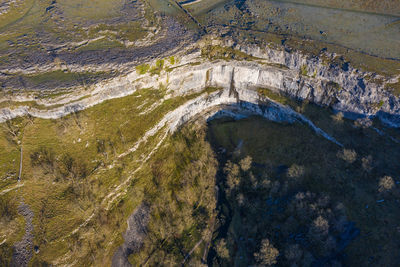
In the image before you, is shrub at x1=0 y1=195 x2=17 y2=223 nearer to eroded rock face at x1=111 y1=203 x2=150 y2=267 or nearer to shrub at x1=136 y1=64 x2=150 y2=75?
eroded rock face at x1=111 y1=203 x2=150 y2=267

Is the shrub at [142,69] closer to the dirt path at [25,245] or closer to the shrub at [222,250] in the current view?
the dirt path at [25,245]

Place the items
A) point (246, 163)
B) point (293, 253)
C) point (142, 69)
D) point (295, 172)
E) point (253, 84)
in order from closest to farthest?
point (293, 253) < point (295, 172) < point (246, 163) < point (142, 69) < point (253, 84)

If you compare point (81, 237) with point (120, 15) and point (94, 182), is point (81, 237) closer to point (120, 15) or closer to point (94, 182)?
point (94, 182)

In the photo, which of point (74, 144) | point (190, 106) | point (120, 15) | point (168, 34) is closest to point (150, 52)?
point (168, 34)

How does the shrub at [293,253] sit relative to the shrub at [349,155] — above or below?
below

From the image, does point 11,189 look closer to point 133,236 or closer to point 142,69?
point 133,236

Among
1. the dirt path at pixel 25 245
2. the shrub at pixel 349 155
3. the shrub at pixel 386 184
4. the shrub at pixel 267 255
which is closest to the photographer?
the dirt path at pixel 25 245

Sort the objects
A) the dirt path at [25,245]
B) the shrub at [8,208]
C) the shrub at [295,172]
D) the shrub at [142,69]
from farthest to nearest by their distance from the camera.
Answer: the shrub at [142,69], the shrub at [295,172], the shrub at [8,208], the dirt path at [25,245]

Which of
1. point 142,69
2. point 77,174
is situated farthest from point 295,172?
point 77,174

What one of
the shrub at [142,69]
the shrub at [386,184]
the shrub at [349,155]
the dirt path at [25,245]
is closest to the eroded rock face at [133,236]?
the dirt path at [25,245]
